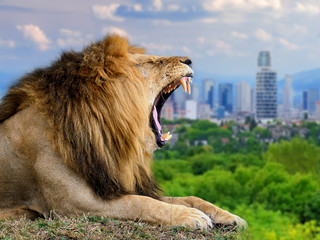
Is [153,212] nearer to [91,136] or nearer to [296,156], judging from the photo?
[91,136]

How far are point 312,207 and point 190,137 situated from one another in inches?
1565

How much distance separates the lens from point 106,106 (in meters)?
3.46

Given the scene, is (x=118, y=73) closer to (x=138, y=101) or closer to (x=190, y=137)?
(x=138, y=101)

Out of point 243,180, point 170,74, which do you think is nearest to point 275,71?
point 243,180

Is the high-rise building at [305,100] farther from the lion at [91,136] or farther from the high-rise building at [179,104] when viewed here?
the lion at [91,136]

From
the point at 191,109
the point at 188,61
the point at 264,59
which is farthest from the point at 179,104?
the point at 188,61

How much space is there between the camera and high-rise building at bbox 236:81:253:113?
137125 mm

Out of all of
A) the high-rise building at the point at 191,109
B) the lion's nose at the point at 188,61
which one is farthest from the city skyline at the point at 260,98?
the lion's nose at the point at 188,61

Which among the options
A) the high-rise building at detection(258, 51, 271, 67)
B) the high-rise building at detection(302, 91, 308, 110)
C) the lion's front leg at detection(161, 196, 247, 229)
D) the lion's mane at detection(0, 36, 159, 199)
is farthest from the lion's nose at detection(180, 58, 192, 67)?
the high-rise building at detection(258, 51, 271, 67)

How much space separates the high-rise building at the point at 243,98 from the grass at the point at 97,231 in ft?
435

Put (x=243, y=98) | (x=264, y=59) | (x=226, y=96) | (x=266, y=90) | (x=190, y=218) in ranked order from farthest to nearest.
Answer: (x=264, y=59) < (x=226, y=96) < (x=243, y=98) < (x=266, y=90) < (x=190, y=218)

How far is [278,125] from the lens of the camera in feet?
274

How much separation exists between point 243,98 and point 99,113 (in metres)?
136

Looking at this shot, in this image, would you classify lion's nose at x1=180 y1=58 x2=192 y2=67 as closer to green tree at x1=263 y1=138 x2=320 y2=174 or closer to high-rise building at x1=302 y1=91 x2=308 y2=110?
green tree at x1=263 y1=138 x2=320 y2=174
